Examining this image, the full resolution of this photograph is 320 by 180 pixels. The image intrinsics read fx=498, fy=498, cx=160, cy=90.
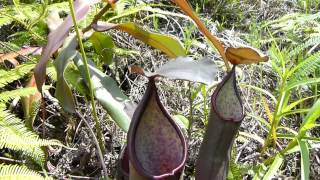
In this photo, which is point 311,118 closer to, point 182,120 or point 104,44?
point 182,120

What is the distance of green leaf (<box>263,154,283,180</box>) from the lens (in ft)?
4.77

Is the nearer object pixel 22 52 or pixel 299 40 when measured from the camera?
pixel 22 52

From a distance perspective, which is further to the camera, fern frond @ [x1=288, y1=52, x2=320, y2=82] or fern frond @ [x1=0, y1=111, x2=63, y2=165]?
fern frond @ [x1=288, y1=52, x2=320, y2=82]

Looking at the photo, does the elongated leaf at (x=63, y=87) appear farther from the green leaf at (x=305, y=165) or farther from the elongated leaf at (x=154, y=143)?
the green leaf at (x=305, y=165)

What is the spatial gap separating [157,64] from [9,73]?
2.03 feet

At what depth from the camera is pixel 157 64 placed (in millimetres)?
1967

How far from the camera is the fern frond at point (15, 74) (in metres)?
1.53

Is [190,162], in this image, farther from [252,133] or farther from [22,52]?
[22,52]

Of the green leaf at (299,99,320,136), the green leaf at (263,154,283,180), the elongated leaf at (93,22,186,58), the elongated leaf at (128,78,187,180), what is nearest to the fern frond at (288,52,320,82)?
the green leaf at (299,99,320,136)

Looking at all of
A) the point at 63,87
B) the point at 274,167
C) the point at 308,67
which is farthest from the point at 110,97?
the point at 308,67

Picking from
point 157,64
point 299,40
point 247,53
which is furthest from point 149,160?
point 299,40

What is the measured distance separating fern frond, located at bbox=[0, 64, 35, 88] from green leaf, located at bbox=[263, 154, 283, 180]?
2.62ft

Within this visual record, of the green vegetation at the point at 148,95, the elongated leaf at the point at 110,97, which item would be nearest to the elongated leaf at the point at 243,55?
the green vegetation at the point at 148,95

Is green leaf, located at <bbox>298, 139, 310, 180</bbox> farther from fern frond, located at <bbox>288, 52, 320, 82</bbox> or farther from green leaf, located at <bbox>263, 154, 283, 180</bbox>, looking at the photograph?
fern frond, located at <bbox>288, 52, 320, 82</bbox>
